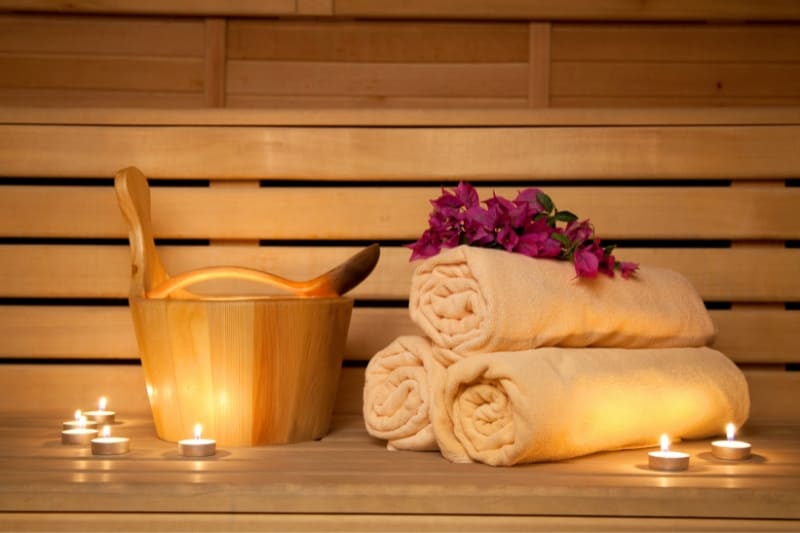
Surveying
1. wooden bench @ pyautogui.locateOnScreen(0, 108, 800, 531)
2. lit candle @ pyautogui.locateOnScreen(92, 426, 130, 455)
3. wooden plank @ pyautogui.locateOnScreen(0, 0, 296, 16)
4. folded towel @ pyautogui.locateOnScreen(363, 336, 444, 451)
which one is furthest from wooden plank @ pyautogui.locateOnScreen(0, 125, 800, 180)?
wooden plank @ pyautogui.locateOnScreen(0, 0, 296, 16)

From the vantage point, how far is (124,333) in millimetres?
1654

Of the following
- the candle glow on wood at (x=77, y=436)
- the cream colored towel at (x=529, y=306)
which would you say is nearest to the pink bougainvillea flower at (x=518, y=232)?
the cream colored towel at (x=529, y=306)

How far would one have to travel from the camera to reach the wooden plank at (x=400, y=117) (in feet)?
5.52

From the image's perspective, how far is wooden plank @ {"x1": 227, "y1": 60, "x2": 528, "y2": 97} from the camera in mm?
2324

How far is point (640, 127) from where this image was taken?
1688 millimetres

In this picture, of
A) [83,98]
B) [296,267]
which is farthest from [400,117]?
[83,98]

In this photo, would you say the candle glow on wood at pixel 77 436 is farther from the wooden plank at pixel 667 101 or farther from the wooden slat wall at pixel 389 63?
the wooden plank at pixel 667 101

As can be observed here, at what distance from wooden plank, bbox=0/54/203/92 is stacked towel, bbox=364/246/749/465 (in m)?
1.33

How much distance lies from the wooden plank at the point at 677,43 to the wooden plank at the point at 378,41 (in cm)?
14

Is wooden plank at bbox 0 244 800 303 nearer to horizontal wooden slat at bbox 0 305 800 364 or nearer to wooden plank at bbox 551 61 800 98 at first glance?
horizontal wooden slat at bbox 0 305 800 364

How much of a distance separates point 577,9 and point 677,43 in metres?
0.28

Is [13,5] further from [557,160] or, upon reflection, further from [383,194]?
[557,160]

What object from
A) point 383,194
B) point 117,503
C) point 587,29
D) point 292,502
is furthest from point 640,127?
point 117,503

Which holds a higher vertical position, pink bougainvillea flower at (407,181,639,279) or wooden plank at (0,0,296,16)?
wooden plank at (0,0,296,16)
